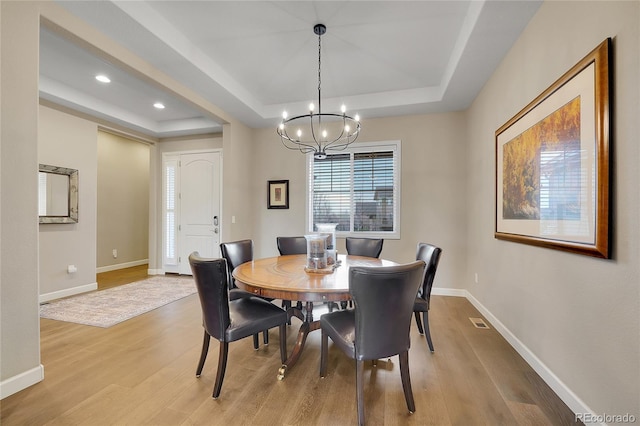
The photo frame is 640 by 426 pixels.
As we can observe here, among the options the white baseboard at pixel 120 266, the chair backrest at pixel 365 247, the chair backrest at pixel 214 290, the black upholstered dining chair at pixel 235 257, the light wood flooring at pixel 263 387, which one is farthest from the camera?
the white baseboard at pixel 120 266

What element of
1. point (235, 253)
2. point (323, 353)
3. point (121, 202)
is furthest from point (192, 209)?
point (323, 353)

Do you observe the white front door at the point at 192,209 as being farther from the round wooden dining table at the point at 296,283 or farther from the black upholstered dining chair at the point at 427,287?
the black upholstered dining chair at the point at 427,287

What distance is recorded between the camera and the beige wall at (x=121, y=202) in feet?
18.7

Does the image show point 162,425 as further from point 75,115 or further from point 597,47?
point 75,115

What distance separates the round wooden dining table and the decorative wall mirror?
136 inches

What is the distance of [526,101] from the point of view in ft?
7.56

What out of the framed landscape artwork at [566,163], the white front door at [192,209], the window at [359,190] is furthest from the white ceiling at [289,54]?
the white front door at [192,209]

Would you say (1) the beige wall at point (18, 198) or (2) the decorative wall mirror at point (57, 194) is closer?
(1) the beige wall at point (18, 198)

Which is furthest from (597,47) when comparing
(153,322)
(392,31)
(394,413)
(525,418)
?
(153,322)

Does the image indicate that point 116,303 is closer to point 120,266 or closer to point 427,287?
point 120,266

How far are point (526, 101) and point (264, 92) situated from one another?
3.11m

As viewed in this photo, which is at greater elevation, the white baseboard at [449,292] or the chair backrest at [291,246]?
the chair backrest at [291,246]

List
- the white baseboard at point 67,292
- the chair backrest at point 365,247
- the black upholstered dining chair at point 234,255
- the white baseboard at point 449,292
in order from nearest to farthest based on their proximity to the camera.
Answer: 1. the black upholstered dining chair at point 234,255
2. the chair backrest at point 365,247
3. the white baseboard at point 67,292
4. the white baseboard at point 449,292

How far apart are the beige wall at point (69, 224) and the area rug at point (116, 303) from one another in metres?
0.31
